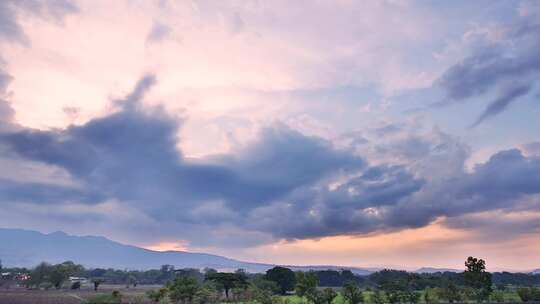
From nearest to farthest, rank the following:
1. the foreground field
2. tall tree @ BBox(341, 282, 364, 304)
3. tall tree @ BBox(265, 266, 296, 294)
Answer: tall tree @ BBox(341, 282, 364, 304)
the foreground field
tall tree @ BBox(265, 266, 296, 294)

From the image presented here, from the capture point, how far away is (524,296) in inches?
4466

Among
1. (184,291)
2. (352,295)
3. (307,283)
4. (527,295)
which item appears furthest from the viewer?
(527,295)

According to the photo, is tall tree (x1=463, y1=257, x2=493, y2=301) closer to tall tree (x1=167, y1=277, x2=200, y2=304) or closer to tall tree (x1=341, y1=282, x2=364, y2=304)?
Answer: tall tree (x1=341, y1=282, x2=364, y2=304)

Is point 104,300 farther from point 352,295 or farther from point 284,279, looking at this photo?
point 284,279

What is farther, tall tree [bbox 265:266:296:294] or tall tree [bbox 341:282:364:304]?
tall tree [bbox 265:266:296:294]

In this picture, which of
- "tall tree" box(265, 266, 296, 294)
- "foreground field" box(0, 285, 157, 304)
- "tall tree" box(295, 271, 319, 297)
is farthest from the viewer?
"tall tree" box(265, 266, 296, 294)

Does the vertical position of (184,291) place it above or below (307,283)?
below

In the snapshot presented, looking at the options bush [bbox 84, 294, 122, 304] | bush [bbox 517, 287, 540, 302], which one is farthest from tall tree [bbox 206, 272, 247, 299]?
bush [bbox 517, 287, 540, 302]

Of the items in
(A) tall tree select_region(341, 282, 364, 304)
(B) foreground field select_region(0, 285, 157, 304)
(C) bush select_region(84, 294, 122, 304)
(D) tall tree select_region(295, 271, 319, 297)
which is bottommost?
(B) foreground field select_region(0, 285, 157, 304)

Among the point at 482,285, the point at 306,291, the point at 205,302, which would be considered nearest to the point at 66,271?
the point at 205,302

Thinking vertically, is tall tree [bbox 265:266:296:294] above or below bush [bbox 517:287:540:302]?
above

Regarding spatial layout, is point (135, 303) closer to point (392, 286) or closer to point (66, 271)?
point (392, 286)

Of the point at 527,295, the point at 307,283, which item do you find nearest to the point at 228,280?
the point at 307,283

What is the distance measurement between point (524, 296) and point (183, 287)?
270 ft
